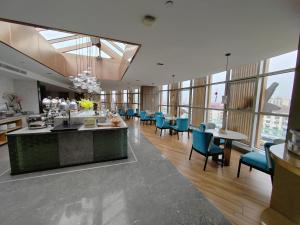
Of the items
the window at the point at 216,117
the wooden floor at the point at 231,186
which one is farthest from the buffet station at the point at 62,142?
Result: the window at the point at 216,117

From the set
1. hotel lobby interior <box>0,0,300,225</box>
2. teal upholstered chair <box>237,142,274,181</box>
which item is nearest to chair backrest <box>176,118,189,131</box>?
hotel lobby interior <box>0,0,300,225</box>

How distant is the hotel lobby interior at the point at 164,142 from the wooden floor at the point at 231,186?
0.02 meters

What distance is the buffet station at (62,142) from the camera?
97.1 inches

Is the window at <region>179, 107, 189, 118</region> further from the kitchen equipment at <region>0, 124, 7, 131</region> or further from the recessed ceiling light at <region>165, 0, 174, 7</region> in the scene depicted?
the kitchen equipment at <region>0, 124, 7, 131</region>

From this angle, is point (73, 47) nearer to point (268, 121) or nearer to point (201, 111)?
point (201, 111)

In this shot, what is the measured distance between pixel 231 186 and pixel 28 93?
24.5 ft

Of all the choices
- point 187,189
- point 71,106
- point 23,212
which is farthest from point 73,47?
point 187,189

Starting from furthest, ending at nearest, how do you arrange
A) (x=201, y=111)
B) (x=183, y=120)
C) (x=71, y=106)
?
(x=201, y=111) → (x=183, y=120) → (x=71, y=106)

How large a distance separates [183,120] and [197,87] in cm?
206

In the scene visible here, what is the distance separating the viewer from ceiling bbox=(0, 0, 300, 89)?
1406 millimetres

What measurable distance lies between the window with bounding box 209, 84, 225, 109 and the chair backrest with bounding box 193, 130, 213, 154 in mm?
2494

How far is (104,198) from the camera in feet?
6.27

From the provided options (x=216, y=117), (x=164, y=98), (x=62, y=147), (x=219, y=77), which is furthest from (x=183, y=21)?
(x=164, y=98)

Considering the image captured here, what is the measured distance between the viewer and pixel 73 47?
19.0 feet
